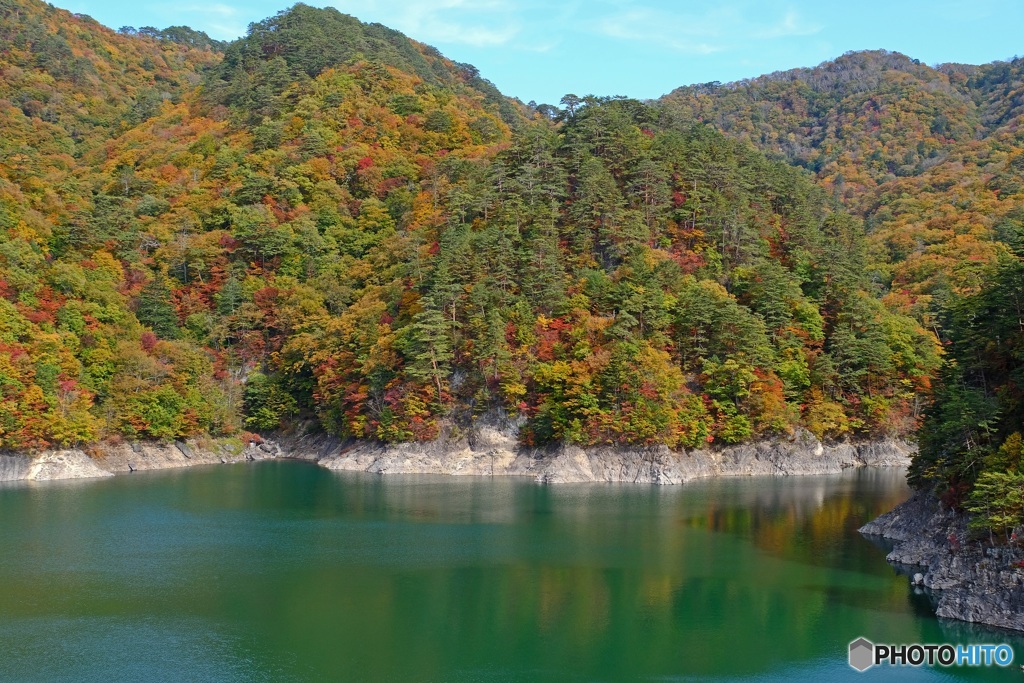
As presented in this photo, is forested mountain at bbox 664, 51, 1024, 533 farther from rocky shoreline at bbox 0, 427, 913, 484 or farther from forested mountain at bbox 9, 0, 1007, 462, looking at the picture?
rocky shoreline at bbox 0, 427, 913, 484

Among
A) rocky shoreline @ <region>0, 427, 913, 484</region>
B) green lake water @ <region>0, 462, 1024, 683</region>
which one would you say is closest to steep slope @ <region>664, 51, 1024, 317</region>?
rocky shoreline @ <region>0, 427, 913, 484</region>

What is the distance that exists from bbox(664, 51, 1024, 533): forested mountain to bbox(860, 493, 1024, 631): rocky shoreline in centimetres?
114

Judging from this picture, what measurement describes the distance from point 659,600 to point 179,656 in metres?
16.3

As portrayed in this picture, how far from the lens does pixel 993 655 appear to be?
27359mm

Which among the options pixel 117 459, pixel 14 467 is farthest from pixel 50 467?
pixel 117 459

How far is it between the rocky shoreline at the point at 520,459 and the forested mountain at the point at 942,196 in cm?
1190

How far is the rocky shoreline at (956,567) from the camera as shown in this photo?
2903 cm

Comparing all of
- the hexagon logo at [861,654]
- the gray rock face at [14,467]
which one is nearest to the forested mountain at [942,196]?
the hexagon logo at [861,654]

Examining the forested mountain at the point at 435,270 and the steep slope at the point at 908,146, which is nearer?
the forested mountain at the point at 435,270

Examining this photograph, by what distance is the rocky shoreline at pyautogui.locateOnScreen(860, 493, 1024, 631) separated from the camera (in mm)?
29031

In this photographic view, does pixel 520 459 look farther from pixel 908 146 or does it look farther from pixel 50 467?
pixel 908 146

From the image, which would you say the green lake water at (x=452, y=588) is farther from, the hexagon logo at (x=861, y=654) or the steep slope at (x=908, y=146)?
the steep slope at (x=908, y=146)

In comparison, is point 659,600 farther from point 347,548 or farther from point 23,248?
point 23,248

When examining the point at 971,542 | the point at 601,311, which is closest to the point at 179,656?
the point at 971,542
